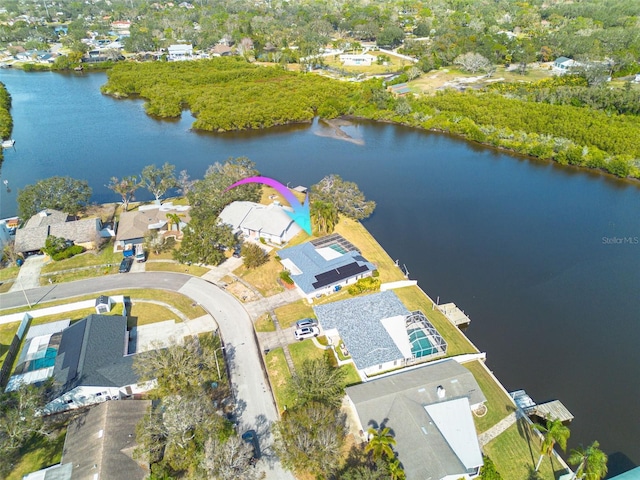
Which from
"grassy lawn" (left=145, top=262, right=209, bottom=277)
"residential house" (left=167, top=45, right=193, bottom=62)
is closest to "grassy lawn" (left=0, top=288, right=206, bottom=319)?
"grassy lawn" (left=145, top=262, right=209, bottom=277)

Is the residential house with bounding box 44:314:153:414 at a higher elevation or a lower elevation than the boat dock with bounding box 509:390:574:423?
higher

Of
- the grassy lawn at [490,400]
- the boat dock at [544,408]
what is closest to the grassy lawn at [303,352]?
the grassy lawn at [490,400]

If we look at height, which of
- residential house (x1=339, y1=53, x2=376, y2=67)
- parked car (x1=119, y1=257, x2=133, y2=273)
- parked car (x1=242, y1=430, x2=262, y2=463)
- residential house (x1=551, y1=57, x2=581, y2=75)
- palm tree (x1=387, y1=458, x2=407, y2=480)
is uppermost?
residential house (x1=551, y1=57, x2=581, y2=75)

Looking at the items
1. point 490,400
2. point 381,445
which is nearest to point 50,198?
point 381,445

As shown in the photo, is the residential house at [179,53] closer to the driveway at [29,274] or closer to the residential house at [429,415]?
the driveway at [29,274]

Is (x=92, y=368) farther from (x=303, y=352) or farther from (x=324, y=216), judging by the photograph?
(x=324, y=216)

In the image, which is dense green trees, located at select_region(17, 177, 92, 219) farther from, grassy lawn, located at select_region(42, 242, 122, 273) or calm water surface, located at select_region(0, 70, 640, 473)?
grassy lawn, located at select_region(42, 242, 122, 273)

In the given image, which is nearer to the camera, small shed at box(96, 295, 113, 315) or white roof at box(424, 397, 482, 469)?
white roof at box(424, 397, 482, 469)
